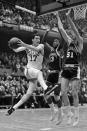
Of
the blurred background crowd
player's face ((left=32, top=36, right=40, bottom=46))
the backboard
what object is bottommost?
the blurred background crowd

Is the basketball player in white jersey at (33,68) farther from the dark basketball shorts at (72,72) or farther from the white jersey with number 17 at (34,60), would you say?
the dark basketball shorts at (72,72)

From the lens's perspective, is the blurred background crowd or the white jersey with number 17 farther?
the blurred background crowd

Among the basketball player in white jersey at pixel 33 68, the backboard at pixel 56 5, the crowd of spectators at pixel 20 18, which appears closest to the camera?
the basketball player in white jersey at pixel 33 68

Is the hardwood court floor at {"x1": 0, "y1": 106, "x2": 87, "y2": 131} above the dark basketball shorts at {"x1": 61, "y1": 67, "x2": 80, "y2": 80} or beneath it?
beneath

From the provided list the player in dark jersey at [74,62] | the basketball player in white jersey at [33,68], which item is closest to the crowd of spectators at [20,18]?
the basketball player in white jersey at [33,68]

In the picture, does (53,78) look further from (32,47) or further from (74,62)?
(32,47)

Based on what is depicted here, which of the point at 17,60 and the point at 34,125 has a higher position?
the point at 34,125

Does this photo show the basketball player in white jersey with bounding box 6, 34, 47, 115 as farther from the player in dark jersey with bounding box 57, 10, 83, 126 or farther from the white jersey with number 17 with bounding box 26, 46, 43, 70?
the player in dark jersey with bounding box 57, 10, 83, 126

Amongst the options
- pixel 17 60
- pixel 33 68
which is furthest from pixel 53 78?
pixel 17 60

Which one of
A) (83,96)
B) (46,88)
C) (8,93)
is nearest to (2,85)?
(8,93)

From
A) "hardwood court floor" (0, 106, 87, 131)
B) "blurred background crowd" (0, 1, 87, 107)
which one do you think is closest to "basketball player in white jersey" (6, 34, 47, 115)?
"hardwood court floor" (0, 106, 87, 131)

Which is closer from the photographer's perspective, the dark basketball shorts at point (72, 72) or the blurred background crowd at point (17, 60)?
the dark basketball shorts at point (72, 72)

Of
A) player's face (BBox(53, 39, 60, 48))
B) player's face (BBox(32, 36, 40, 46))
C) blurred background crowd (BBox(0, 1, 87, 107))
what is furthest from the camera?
blurred background crowd (BBox(0, 1, 87, 107))

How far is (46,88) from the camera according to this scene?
25.4 feet
